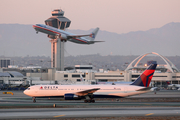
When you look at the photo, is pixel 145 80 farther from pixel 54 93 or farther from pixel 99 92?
pixel 54 93

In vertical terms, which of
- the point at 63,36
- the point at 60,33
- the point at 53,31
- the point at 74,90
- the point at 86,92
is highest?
the point at 53,31

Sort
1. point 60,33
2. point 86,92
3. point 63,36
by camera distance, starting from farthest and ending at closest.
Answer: point 63,36 → point 60,33 → point 86,92

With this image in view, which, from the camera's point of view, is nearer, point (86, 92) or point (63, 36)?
Result: point (86, 92)

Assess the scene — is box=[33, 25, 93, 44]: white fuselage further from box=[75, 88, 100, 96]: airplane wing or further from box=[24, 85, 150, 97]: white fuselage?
box=[75, 88, 100, 96]: airplane wing

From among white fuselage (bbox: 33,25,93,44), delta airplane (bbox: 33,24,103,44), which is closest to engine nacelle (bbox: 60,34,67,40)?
delta airplane (bbox: 33,24,103,44)

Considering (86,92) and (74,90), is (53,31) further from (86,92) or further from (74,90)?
(86,92)

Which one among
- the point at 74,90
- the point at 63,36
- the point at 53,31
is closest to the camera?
the point at 74,90

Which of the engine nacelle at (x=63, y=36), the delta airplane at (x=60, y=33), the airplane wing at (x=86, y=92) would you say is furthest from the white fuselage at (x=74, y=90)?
the engine nacelle at (x=63, y=36)

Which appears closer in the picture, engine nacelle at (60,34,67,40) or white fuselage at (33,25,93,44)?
white fuselage at (33,25,93,44)

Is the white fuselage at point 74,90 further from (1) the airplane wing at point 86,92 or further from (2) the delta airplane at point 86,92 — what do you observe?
(1) the airplane wing at point 86,92

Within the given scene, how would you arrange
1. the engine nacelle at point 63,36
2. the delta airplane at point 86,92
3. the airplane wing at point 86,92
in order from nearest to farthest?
1. the airplane wing at point 86,92
2. the delta airplane at point 86,92
3. the engine nacelle at point 63,36

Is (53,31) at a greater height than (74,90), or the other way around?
(53,31)

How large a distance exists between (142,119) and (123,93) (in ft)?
70.1

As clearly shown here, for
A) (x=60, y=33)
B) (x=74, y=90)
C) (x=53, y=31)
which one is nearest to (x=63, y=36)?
(x=60, y=33)
